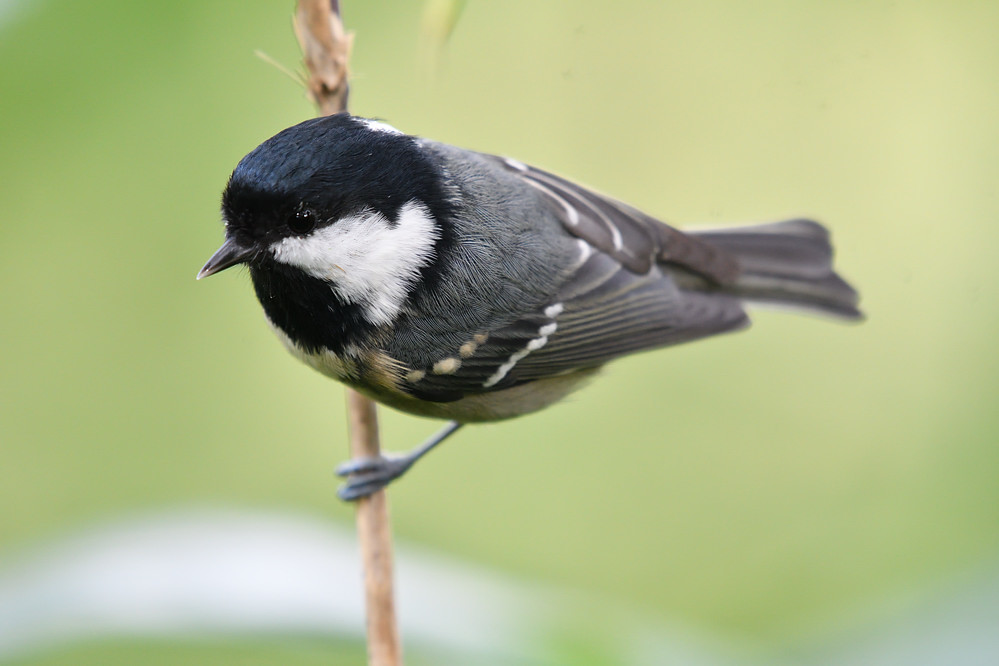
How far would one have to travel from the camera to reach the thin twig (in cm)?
150

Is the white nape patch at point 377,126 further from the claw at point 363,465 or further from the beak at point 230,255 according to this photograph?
the claw at point 363,465

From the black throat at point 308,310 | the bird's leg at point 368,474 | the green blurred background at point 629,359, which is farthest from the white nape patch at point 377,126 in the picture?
the green blurred background at point 629,359

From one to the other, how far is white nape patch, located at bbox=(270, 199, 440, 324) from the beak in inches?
1.7

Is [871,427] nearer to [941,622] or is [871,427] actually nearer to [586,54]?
[586,54]

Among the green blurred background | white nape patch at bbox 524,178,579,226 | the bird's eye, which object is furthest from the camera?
the green blurred background

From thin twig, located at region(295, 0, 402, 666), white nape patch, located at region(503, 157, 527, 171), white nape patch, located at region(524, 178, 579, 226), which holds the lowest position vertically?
thin twig, located at region(295, 0, 402, 666)

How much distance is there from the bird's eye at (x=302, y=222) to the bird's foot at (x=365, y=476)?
51cm

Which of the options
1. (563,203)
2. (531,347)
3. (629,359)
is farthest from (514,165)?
(629,359)

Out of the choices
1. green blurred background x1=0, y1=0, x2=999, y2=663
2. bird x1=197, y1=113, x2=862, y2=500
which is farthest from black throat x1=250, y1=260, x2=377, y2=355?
green blurred background x1=0, y1=0, x2=999, y2=663

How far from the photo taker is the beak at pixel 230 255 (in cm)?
150

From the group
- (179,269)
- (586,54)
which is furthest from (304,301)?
(586,54)

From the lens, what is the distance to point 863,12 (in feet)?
9.75

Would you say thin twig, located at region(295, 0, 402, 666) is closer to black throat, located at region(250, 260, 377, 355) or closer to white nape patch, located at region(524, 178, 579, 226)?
black throat, located at region(250, 260, 377, 355)

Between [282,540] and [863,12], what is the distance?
2.49 m
